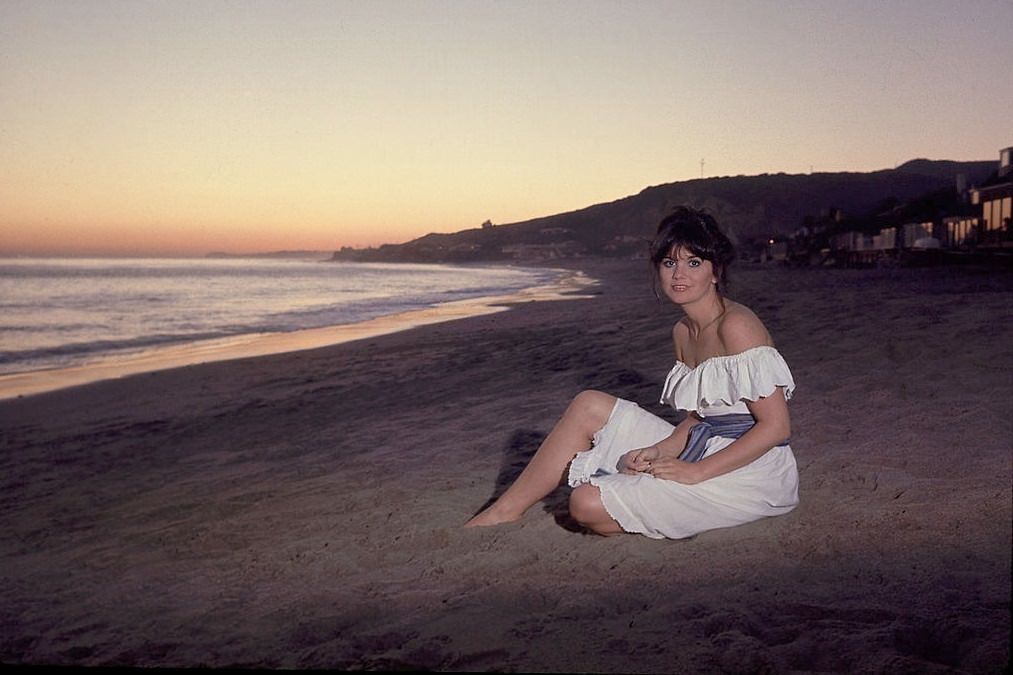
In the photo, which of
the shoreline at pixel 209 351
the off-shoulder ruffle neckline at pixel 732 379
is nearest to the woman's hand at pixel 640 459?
the off-shoulder ruffle neckline at pixel 732 379

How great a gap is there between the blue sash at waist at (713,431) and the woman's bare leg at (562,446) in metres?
0.41

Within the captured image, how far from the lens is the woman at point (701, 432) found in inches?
126

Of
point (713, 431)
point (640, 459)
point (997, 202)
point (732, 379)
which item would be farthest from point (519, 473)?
point (997, 202)

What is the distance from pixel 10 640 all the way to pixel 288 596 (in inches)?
42.5

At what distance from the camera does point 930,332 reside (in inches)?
324

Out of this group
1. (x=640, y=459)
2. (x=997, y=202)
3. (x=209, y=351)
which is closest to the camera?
(x=640, y=459)

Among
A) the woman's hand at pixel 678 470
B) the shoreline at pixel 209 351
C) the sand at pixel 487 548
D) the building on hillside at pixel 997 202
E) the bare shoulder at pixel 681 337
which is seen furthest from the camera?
the building on hillside at pixel 997 202

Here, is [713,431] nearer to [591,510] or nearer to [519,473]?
[591,510]

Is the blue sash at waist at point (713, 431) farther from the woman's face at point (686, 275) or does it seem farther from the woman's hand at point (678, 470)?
the woman's face at point (686, 275)

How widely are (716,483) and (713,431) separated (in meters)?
0.23

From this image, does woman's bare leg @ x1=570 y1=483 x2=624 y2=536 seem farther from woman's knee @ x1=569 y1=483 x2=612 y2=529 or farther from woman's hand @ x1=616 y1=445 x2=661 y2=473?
woman's hand @ x1=616 y1=445 x2=661 y2=473

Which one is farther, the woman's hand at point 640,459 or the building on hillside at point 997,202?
the building on hillside at point 997,202

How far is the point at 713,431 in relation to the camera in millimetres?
3391

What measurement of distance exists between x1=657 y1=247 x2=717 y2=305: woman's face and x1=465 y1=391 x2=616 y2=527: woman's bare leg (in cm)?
61
